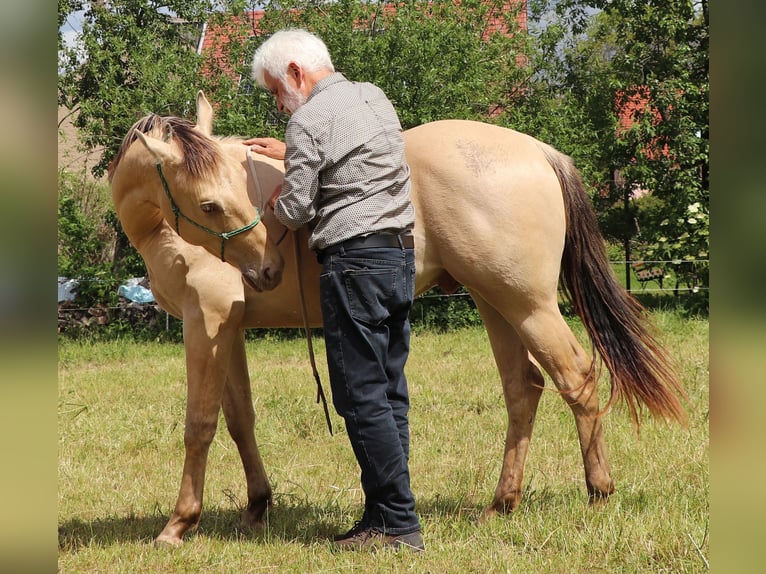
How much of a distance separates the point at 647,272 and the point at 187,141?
40.4 feet

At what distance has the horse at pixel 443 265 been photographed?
3.71 metres

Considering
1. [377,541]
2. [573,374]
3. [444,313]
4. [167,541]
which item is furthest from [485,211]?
[444,313]

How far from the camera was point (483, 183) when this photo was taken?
373 cm

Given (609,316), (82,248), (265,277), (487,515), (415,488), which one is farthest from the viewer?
(82,248)

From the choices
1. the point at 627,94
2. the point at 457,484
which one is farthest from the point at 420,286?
the point at 627,94

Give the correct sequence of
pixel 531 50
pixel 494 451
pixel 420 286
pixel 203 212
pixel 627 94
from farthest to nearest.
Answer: pixel 627 94 < pixel 531 50 < pixel 494 451 < pixel 420 286 < pixel 203 212

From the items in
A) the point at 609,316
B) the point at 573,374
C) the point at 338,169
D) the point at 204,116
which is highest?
the point at 204,116

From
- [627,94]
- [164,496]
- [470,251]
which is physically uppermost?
[627,94]

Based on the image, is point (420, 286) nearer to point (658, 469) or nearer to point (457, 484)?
point (457, 484)

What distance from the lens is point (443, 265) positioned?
152 inches

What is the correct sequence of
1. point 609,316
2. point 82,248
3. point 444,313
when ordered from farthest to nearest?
point 82,248, point 444,313, point 609,316

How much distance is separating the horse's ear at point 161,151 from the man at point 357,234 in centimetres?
57

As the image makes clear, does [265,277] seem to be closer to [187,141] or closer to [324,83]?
A: [187,141]
